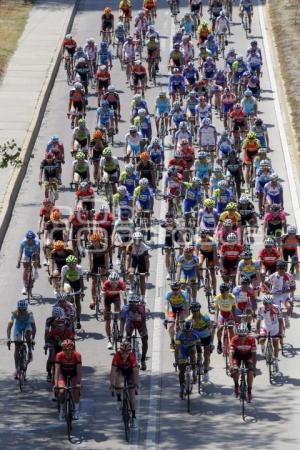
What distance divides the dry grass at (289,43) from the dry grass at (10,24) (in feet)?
31.8

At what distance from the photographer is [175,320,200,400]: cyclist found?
28953 mm

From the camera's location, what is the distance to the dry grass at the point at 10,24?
60.1m

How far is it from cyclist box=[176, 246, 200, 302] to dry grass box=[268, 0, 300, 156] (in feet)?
46.1

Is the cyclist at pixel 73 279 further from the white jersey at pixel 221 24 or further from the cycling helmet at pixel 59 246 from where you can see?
the white jersey at pixel 221 24

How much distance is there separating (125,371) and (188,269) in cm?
595

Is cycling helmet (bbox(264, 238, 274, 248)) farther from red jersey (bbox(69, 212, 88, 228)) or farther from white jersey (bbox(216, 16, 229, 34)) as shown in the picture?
white jersey (bbox(216, 16, 229, 34))

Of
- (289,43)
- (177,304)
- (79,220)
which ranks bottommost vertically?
(177,304)

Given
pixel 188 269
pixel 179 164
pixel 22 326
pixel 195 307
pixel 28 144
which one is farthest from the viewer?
pixel 28 144

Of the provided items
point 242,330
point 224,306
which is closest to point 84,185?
point 224,306

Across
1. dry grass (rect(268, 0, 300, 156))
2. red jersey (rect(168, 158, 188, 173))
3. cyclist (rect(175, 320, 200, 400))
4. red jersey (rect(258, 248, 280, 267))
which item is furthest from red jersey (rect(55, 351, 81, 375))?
dry grass (rect(268, 0, 300, 156))

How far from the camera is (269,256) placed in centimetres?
3356

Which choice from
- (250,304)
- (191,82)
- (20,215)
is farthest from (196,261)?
(191,82)

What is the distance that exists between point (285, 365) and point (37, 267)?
21.3 feet

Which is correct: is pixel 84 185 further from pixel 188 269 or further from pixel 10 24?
pixel 10 24
